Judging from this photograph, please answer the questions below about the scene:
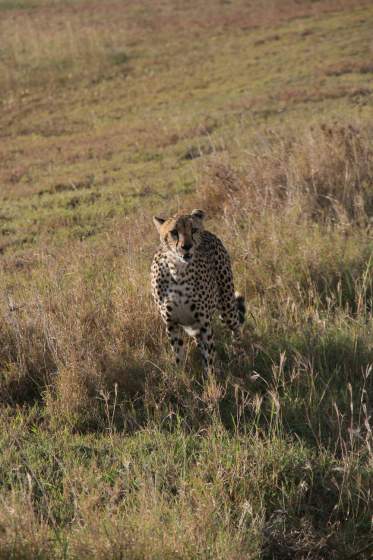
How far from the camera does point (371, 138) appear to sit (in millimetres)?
7723

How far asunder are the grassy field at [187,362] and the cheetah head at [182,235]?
0.63 m

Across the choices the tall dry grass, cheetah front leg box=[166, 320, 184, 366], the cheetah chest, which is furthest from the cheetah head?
the tall dry grass

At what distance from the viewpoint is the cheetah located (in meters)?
3.93

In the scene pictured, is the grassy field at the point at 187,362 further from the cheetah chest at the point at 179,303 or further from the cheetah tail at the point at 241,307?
the cheetah chest at the point at 179,303

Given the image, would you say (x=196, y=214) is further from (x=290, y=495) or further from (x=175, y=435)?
(x=290, y=495)

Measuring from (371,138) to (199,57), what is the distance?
12.4m

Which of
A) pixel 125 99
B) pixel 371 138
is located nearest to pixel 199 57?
pixel 125 99

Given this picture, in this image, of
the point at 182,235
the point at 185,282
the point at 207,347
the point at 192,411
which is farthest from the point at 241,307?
the point at 192,411

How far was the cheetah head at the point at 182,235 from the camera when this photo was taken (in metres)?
3.88

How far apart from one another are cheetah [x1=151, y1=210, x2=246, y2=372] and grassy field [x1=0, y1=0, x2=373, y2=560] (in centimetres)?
19

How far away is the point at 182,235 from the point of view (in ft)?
12.7

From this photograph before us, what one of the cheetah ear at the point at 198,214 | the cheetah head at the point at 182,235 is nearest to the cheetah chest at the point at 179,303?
the cheetah head at the point at 182,235

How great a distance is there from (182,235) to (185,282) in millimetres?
308

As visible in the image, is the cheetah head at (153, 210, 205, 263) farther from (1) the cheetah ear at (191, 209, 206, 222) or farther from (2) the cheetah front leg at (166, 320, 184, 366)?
(2) the cheetah front leg at (166, 320, 184, 366)
